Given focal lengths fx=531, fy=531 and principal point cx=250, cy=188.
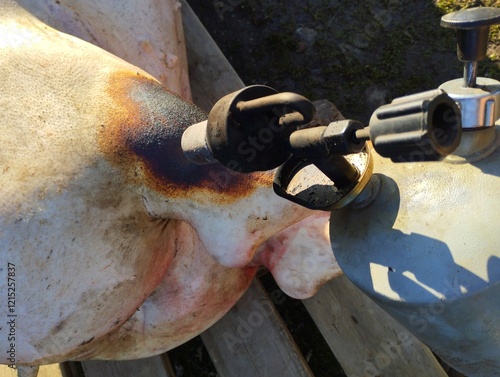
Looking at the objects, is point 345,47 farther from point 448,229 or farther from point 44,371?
point 44,371

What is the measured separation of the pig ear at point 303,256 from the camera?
128 centimetres

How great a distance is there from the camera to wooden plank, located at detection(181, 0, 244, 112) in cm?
172

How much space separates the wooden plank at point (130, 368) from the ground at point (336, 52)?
29 centimetres

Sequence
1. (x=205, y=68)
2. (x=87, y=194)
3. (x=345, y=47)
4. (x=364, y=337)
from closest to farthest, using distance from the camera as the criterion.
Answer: (x=87, y=194), (x=364, y=337), (x=205, y=68), (x=345, y=47)

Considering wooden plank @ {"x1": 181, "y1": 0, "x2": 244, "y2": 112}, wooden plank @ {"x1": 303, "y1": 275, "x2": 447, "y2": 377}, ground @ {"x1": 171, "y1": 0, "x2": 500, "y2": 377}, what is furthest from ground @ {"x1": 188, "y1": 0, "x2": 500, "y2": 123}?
wooden plank @ {"x1": 303, "y1": 275, "x2": 447, "y2": 377}

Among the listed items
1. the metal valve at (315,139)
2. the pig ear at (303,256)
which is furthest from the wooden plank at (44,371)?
the metal valve at (315,139)

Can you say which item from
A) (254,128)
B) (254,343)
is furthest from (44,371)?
(254,128)

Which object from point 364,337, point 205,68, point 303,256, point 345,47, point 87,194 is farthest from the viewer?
point 345,47

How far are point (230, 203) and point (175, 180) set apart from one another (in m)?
0.12

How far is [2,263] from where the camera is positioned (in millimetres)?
954

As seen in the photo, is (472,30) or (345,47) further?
(345,47)

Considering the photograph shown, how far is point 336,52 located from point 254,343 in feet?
3.40

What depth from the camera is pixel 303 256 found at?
1307mm

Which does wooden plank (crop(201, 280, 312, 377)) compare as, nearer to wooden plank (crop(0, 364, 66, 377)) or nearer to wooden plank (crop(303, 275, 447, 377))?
wooden plank (crop(303, 275, 447, 377))
